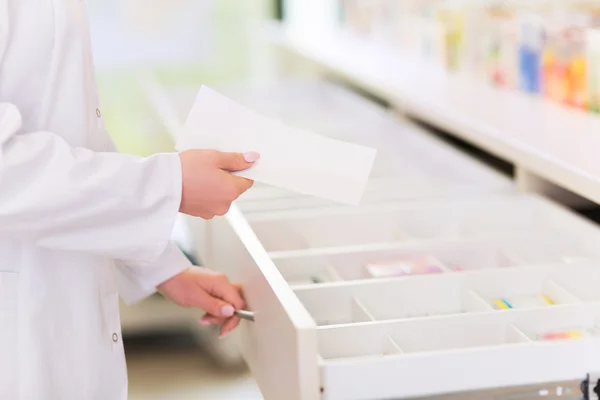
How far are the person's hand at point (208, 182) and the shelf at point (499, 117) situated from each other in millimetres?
497

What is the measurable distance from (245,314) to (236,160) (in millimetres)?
249

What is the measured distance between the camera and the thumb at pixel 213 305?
49.4 inches

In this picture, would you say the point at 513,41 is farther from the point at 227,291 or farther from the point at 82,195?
the point at 82,195

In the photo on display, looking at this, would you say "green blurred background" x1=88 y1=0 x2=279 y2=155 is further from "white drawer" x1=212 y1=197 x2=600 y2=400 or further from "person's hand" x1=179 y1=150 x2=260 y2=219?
"person's hand" x1=179 y1=150 x2=260 y2=219

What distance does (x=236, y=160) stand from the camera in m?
1.08

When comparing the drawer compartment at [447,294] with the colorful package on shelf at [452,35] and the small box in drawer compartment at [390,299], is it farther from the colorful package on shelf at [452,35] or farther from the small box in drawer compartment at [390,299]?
the colorful package on shelf at [452,35]

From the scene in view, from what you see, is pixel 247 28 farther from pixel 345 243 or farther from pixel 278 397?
pixel 278 397

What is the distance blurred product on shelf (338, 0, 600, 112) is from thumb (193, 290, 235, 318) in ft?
2.73

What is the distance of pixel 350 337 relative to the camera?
102cm

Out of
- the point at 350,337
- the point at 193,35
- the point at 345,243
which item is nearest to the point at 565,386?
the point at 350,337

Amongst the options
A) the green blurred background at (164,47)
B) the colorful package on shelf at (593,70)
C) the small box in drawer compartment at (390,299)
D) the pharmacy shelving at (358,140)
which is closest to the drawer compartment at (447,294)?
the small box in drawer compartment at (390,299)

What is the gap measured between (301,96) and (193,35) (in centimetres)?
115

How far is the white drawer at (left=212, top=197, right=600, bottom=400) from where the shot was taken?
919 millimetres

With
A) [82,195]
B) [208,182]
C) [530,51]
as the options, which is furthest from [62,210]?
[530,51]
